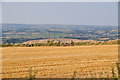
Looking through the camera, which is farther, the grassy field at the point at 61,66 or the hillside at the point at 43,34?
the hillside at the point at 43,34

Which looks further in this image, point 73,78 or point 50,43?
point 50,43

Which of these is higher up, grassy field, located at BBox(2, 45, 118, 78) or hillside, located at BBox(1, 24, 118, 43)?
hillside, located at BBox(1, 24, 118, 43)

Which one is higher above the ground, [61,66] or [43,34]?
[43,34]

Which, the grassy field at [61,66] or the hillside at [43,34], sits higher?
the hillside at [43,34]

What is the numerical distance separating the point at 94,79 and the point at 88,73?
1.44 m

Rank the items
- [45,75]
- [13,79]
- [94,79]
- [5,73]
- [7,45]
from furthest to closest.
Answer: [7,45] < [5,73] < [45,75] < [13,79] < [94,79]

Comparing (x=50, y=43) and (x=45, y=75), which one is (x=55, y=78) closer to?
(x=45, y=75)

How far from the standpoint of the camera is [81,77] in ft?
26.1

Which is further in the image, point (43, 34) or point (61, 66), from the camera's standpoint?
point (43, 34)

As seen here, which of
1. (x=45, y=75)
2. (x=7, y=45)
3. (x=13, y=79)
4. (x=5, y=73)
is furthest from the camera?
(x=7, y=45)

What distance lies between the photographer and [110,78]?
7.54 metres

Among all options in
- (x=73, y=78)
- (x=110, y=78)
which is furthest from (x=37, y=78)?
(x=110, y=78)

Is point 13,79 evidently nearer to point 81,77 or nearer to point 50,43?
point 81,77

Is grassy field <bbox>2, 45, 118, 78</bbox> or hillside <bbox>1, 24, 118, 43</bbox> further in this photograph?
hillside <bbox>1, 24, 118, 43</bbox>
